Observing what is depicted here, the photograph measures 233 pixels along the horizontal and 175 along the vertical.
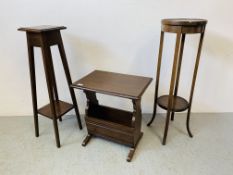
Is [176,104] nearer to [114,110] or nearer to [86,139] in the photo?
[114,110]

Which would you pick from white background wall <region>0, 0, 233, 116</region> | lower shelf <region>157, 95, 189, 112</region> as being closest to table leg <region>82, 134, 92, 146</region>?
white background wall <region>0, 0, 233, 116</region>

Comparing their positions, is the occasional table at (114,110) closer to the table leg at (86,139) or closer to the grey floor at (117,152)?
the table leg at (86,139)

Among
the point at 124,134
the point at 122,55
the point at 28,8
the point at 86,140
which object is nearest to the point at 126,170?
the point at 124,134

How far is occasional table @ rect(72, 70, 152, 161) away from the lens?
58.6 inches

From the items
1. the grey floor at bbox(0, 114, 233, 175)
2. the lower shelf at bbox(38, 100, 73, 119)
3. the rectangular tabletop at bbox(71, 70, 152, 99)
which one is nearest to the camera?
the rectangular tabletop at bbox(71, 70, 152, 99)

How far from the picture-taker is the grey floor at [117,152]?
5.18ft

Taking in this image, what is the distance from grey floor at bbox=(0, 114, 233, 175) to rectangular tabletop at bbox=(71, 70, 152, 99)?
2.11ft

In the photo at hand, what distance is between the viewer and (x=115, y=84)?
1.58m

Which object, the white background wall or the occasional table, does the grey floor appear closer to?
the occasional table

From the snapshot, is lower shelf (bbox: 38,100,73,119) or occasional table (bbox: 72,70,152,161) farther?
A: lower shelf (bbox: 38,100,73,119)

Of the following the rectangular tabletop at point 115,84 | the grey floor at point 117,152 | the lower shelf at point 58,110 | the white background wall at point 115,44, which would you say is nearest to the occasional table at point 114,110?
the rectangular tabletop at point 115,84

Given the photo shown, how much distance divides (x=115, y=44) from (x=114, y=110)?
0.69 metres

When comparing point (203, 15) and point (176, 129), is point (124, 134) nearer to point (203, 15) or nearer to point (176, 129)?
point (176, 129)

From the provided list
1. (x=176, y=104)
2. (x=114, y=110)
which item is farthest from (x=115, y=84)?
(x=176, y=104)
